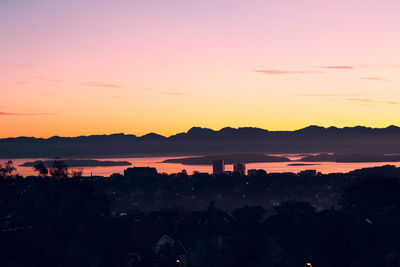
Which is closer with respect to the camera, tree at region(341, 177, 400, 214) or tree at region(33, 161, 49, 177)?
tree at region(33, 161, 49, 177)

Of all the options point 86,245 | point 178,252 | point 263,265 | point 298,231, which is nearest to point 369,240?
point 298,231

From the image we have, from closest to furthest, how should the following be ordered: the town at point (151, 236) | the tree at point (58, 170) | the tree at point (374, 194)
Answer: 1. the town at point (151, 236)
2. the tree at point (58, 170)
3. the tree at point (374, 194)

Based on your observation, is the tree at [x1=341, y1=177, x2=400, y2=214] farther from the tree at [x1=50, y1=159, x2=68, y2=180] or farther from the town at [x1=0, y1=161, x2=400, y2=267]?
the tree at [x1=50, y1=159, x2=68, y2=180]

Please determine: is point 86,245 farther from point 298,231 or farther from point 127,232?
point 298,231

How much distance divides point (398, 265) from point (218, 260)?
18.7m

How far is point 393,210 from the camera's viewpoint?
98.1m

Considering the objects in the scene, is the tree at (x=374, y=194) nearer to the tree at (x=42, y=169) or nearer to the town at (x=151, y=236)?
the town at (x=151, y=236)

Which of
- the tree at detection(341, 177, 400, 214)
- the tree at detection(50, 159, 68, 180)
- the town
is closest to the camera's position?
the town

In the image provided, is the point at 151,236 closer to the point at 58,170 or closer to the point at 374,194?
the point at 58,170

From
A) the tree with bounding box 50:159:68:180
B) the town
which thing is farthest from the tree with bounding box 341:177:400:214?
the tree with bounding box 50:159:68:180

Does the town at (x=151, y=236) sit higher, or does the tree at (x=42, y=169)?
the tree at (x=42, y=169)

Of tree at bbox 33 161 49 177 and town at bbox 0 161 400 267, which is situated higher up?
tree at bbox 33 161 49 177

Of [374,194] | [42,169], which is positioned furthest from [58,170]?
[374,194]

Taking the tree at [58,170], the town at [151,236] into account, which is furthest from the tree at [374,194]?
→ the tree at [58,170]
